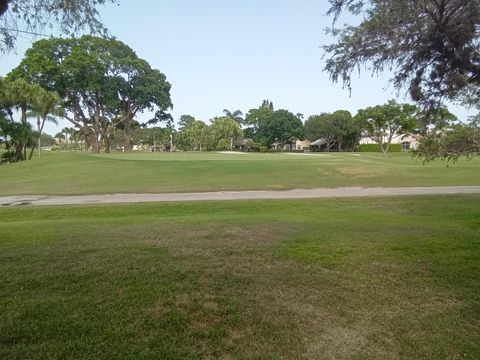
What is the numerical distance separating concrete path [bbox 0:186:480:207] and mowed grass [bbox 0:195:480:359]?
24.3 ft

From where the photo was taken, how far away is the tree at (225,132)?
8062cm

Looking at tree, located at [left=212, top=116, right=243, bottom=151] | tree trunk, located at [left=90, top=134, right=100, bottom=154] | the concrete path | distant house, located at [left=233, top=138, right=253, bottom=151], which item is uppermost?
tree, located at [left=212, top=116, right=243, bottom=151]

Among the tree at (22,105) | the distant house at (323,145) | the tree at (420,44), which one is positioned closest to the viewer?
the tree at (420,44)

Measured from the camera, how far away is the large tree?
48.9 meters

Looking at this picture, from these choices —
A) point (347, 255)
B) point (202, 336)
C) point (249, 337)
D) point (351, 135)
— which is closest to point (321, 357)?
point (249, 337)

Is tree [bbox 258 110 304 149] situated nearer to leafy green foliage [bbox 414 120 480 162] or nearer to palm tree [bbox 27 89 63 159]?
palm tree [bbox 27 89 63 159]

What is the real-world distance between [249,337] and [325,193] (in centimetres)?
1341

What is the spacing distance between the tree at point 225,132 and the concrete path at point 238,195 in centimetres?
6402

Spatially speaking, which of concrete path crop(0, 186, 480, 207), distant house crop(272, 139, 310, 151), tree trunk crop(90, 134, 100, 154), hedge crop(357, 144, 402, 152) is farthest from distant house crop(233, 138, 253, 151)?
concrete path crop(0, 186, 480, 207)

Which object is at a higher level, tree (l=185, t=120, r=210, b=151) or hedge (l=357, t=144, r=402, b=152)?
tree (l=185, t=120, r=210, b=151)

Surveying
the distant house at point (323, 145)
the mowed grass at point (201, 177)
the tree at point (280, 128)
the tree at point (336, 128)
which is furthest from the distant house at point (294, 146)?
the mowed grass at point (201, 177)

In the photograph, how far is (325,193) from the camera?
16.5 meters

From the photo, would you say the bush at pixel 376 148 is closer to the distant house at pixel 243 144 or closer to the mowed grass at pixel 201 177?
the distant house at pixel 243 144

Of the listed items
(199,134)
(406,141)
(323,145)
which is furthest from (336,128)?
(406,141)
